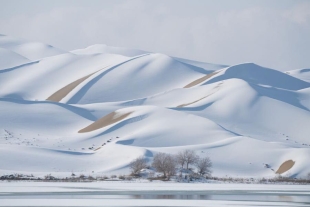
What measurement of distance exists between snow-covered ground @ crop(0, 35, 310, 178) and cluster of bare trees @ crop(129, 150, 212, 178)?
2557mm

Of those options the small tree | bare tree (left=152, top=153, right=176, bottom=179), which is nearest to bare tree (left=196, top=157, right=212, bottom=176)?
the small tree

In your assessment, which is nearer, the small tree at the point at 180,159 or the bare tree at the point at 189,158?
the small tree at the point at 180,159

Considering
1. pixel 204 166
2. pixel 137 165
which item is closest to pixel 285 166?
pixel 204 166

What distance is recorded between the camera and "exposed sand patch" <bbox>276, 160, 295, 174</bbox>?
8319cm

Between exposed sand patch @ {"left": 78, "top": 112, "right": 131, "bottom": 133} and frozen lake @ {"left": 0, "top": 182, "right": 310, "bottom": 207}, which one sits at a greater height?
exposed sand patch @ {"left": 78, "top": 112, "right": 131, "bottom": 133}

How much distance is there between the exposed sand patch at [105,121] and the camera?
357 ft

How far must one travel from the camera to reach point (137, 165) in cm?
7506

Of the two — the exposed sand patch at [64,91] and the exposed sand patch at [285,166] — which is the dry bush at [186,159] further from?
the exposed sand patch at [64,91]

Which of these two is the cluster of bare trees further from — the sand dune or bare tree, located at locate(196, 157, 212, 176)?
the sand dune

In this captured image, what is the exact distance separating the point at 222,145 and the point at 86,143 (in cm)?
1853

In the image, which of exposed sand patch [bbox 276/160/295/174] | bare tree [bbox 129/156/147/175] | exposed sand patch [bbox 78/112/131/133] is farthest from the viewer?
exposed sand patch [bbox 78/112/131/133]

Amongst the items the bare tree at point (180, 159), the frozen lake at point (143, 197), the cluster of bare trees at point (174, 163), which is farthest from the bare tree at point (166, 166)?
the frozen lake at point (143, 197)

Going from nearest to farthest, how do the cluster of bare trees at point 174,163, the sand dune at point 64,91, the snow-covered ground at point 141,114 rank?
the cluster of bare trees at point 174,163 < the snow-covered ground at point 141,114 < the sand dune at point 64,91

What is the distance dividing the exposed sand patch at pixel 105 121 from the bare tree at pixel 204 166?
99.8 ft
